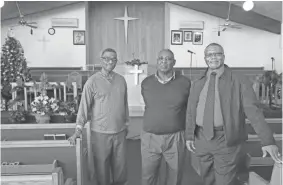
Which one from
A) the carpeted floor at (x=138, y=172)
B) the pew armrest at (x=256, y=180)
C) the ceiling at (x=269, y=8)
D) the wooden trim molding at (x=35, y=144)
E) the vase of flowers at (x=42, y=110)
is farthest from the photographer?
the ceiling at (x=269, y=8)

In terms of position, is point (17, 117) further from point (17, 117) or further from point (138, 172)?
point (138, 172)

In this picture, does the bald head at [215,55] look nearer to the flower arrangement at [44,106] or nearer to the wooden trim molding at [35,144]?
the wooden trim molding at [35,144]

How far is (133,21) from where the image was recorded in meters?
10.2

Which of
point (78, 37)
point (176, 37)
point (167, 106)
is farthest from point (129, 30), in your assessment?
point (167, 106)

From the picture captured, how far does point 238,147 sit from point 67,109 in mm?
2180

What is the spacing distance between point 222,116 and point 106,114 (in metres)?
1.06

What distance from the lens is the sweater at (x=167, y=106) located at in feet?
7.79

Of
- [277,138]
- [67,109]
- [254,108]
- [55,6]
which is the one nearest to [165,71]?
[254,108]

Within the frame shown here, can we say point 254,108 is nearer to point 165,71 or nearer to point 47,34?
point 165,71

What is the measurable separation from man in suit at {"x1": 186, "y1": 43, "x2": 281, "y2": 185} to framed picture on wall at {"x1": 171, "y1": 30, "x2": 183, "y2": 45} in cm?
826

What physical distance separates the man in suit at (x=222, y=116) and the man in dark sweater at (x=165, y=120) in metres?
0.31

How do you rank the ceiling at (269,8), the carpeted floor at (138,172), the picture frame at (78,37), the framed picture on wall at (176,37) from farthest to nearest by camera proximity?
the framed picture on wall at (176,37), the picture frame at (78,37), the ceiling at (269,8), the carpeted floor at (138,172)

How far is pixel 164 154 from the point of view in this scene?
2439mm

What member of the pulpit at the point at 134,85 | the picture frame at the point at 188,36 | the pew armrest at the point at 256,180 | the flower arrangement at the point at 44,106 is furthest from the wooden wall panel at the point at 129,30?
the pew armrest at the point at 256,180
